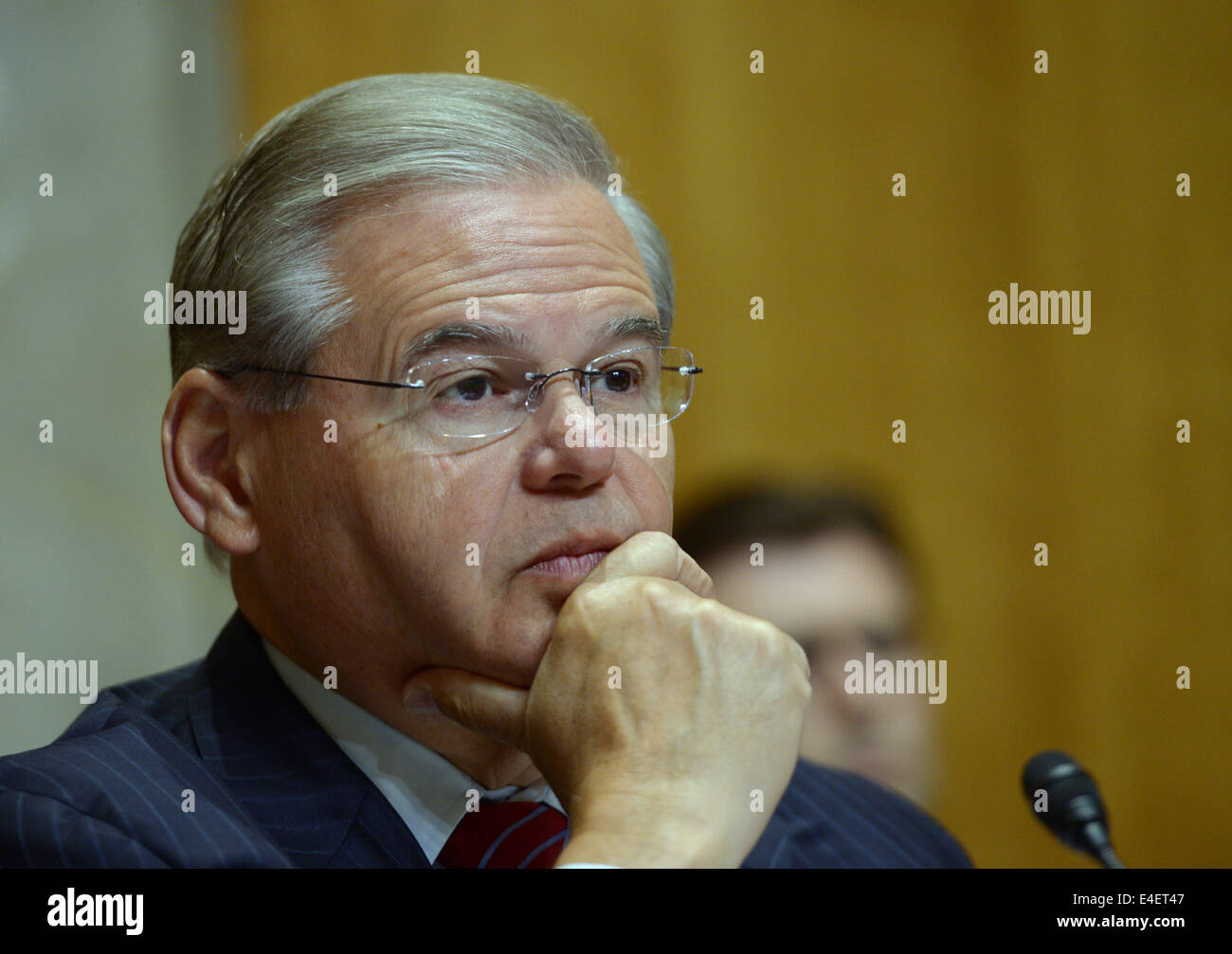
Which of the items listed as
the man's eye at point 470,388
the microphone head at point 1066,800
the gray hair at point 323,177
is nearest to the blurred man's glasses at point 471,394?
the man's eye at point 470,388

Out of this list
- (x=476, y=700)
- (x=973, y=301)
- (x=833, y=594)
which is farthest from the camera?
(x=973, y=301)

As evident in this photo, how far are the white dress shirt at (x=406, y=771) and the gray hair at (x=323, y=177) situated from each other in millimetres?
414

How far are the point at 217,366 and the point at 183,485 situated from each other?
168 mm

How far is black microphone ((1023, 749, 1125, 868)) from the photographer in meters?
1.47

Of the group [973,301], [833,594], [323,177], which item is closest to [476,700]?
[323,177]

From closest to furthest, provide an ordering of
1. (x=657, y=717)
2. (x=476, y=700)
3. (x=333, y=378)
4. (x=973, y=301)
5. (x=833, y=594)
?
(x=657, y=717) → (x=476, y=700) → (x=333, y=378) → (x=833, y=594) → (x=973, y=301)

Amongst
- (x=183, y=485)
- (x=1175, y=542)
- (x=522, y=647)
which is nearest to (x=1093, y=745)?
(x=1175, y=542)

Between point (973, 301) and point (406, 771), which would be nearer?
point (406, 771)

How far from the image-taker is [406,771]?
1605mm

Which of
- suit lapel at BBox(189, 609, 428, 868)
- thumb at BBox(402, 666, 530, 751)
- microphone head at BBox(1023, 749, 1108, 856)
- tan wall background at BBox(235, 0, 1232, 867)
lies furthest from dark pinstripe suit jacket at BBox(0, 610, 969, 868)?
tan wall background at BBox(235, 0, 1232, 867)

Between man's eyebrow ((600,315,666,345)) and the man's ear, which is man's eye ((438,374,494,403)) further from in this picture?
the man's ear

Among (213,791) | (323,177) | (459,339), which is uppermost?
(323,177)

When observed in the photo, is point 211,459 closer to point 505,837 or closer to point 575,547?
point 575,547

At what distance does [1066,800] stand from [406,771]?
0.82 m
